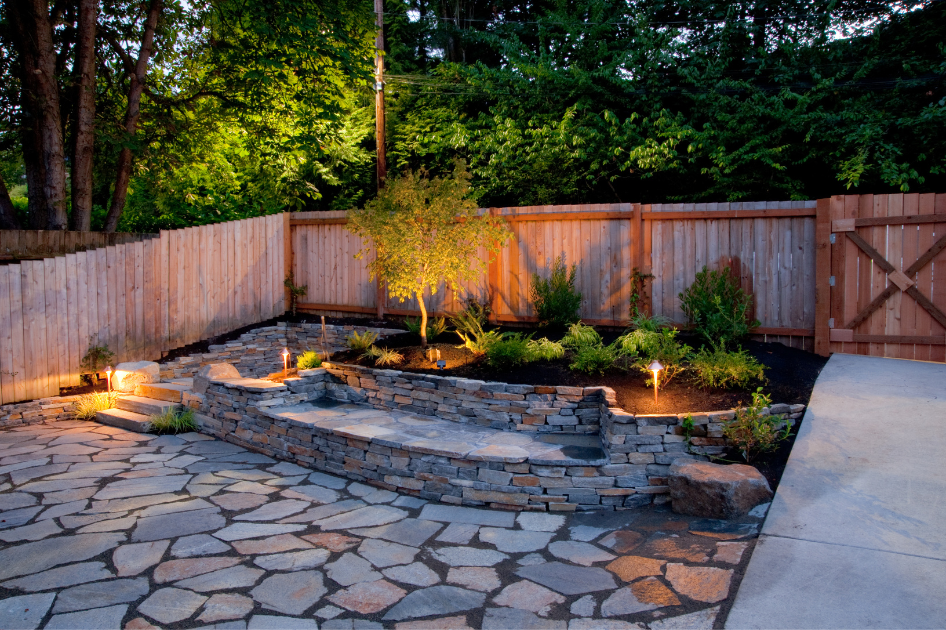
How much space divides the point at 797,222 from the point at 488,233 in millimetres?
3450

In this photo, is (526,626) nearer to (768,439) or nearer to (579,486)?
(579,486)

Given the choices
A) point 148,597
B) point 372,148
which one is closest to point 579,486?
point 148,597

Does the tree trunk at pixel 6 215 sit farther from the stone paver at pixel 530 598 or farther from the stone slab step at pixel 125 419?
the stone paver at pixel 530 598

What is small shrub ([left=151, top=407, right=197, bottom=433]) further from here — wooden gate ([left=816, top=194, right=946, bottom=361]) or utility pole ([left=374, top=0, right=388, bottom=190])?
wooden gate ([left=816, top=194, right=946, bottom=361])

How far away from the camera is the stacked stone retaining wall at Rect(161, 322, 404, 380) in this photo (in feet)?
28.6

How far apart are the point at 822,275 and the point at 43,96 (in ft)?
31.6

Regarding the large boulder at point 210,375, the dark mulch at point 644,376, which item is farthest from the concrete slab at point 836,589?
the large boulder at point 210,375

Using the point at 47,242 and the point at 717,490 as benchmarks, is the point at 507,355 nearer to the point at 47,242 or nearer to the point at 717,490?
the point at 717,490

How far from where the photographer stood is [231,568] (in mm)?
3514

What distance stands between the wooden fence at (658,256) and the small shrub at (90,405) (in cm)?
401

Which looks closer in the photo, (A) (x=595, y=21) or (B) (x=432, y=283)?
(B) (x=432, y=283)

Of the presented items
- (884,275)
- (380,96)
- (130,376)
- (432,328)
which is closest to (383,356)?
(432,328)

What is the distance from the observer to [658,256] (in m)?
7.79

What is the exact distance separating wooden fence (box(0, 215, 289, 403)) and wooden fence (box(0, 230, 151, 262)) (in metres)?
0.46
